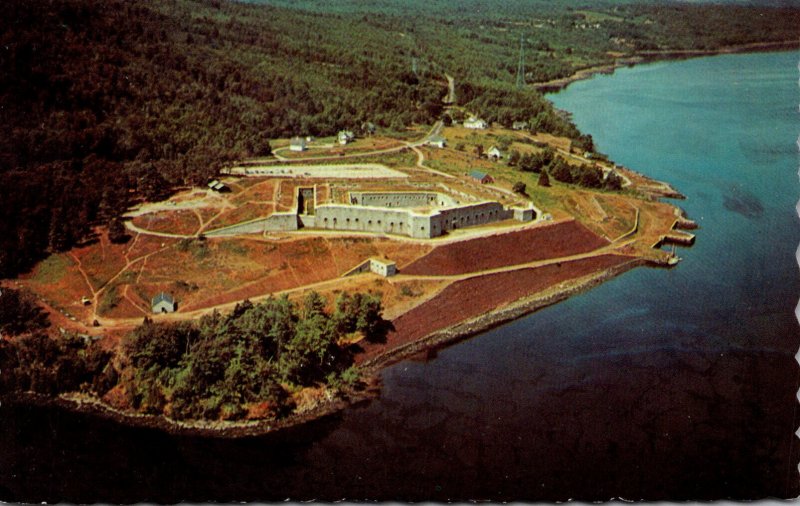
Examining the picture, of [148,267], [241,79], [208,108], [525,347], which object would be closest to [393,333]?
[525,347]

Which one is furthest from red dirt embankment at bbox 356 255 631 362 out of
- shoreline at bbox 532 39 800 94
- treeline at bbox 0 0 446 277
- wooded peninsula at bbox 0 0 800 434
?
treeline at bbox 0 0 446 277

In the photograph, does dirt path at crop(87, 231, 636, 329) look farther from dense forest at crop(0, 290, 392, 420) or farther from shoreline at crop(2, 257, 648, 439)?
shoreline at crop(2, 257, 648, 439)

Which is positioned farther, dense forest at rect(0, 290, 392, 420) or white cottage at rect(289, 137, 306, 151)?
white cottage at rect(289, 137, 306, 151)

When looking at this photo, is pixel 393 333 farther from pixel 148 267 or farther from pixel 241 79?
pixel 241 79

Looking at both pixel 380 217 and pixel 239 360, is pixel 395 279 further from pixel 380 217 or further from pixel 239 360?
pixel 239 360

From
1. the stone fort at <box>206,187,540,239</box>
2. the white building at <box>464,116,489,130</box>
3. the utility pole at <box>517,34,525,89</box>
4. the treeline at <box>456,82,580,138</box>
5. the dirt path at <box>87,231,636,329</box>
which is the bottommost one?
the dirt path at <box>87,231,636,329</box>
